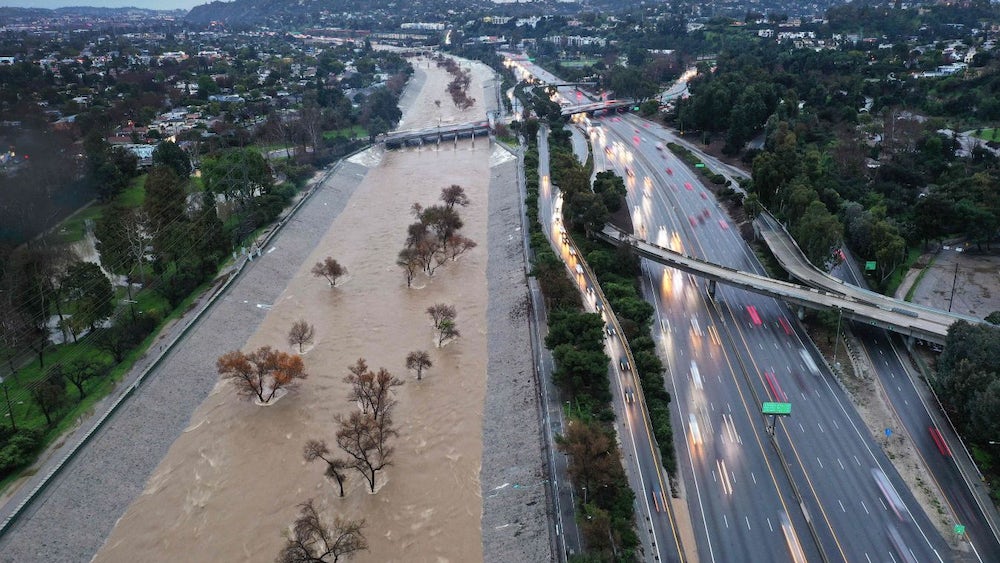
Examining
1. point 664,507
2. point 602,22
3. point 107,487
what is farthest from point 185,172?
point 602,22

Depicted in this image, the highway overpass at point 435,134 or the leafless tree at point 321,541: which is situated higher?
the leafless tree at point 321,541

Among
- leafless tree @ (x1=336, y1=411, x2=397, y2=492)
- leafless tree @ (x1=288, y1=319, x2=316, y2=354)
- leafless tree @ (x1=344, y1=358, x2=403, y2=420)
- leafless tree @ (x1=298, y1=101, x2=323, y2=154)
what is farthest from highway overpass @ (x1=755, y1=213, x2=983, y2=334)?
leafless tree @ (x1=298, y1=101, x2=323, y2=154)

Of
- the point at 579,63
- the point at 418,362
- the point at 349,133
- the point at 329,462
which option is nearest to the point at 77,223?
the point at 418,362

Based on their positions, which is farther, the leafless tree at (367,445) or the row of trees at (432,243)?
the row of trees at (432,243)

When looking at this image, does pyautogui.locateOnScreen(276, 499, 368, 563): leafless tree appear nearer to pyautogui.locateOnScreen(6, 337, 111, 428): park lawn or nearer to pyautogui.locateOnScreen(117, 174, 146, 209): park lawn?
pyautogui.locateOnScreen(6, 337, 111, 428): park lawn

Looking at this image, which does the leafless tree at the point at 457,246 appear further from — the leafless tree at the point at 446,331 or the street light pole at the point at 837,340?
the street light pole at the point at 837,340

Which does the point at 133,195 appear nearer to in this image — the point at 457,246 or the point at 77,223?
the point at 77,223

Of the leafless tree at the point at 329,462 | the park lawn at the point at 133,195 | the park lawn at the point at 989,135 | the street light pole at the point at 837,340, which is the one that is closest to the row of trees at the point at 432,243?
the leafless tree at the point at 329,462
